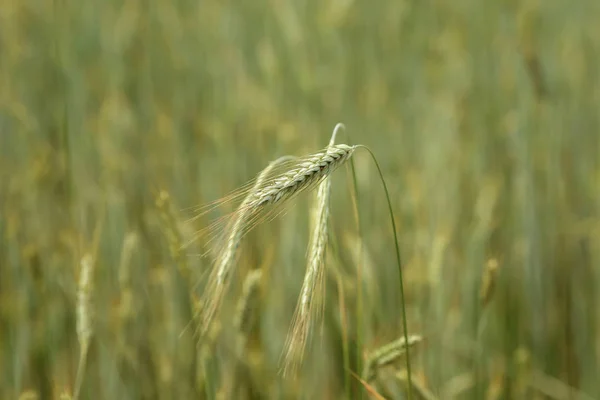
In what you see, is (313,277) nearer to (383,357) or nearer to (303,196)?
(383,357)

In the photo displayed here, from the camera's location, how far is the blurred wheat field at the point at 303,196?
1.41 metres

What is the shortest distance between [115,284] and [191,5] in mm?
1639

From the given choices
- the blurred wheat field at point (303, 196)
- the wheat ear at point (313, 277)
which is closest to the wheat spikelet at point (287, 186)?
the wheat ear at point (313, 277)

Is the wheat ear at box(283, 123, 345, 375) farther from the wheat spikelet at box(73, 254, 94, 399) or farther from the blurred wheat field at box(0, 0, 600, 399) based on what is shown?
the wheat spikelet at box(73, 254, 94, 399)

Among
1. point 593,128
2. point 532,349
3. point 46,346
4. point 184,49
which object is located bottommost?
point 532,349

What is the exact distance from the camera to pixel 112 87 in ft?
7.54

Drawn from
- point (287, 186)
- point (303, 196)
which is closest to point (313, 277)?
point (287, 186)

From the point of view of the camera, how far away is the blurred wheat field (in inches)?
55.5

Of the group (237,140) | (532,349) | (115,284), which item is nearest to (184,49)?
(237,140)

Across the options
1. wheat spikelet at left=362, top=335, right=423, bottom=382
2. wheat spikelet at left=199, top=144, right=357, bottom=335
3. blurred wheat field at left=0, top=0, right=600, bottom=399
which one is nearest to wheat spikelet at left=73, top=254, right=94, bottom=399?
blurred wheat field at left=0, top=0, right=600, bottom=399

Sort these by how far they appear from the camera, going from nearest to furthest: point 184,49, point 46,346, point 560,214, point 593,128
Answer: point 46,346
point 560,214
point 593,128
point 184,49

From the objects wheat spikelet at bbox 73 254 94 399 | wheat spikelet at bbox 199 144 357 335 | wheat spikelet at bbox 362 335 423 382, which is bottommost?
wheat spikelet at bbox 362 335 423 382

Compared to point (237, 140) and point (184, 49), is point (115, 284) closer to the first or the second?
point (237, 140)

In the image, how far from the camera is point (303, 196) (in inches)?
73.9
